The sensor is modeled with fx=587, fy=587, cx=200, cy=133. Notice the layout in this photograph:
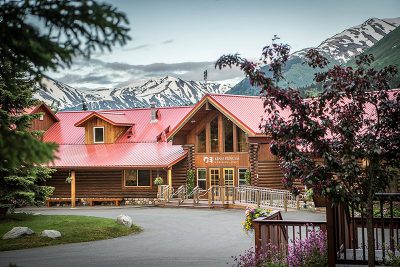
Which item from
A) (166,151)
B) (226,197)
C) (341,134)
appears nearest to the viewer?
(341,134)

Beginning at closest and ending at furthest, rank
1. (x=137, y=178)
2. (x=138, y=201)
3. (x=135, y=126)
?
(x=138, y=201) < (x=137, y=178) < (x=135, y=126)

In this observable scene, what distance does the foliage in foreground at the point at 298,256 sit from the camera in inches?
457

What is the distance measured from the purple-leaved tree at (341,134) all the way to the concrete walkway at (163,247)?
22.8 feet

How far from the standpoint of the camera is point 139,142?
40.0m

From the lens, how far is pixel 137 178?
38.0 metres

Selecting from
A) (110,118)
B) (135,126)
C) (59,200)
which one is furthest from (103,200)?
(135,126)

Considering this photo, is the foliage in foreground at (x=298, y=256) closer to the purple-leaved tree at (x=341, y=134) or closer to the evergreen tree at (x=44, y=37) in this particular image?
the purple-leaved tree at (x=341, y=134)

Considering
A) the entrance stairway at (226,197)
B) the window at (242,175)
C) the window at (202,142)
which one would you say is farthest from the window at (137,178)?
the window at (242,175)

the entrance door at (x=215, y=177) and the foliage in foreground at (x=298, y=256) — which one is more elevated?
the entrance door at (x=215, y=177)

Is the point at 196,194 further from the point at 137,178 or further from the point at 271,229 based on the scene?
the point at 271,229

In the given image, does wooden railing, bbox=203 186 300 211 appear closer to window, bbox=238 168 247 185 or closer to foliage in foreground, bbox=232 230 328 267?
window, bbox=238 168 247 185

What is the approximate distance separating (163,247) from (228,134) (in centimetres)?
1685

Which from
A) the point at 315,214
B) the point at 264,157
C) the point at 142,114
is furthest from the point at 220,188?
the point at 142,114

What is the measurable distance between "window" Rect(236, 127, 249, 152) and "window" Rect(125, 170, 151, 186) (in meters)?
6.40
